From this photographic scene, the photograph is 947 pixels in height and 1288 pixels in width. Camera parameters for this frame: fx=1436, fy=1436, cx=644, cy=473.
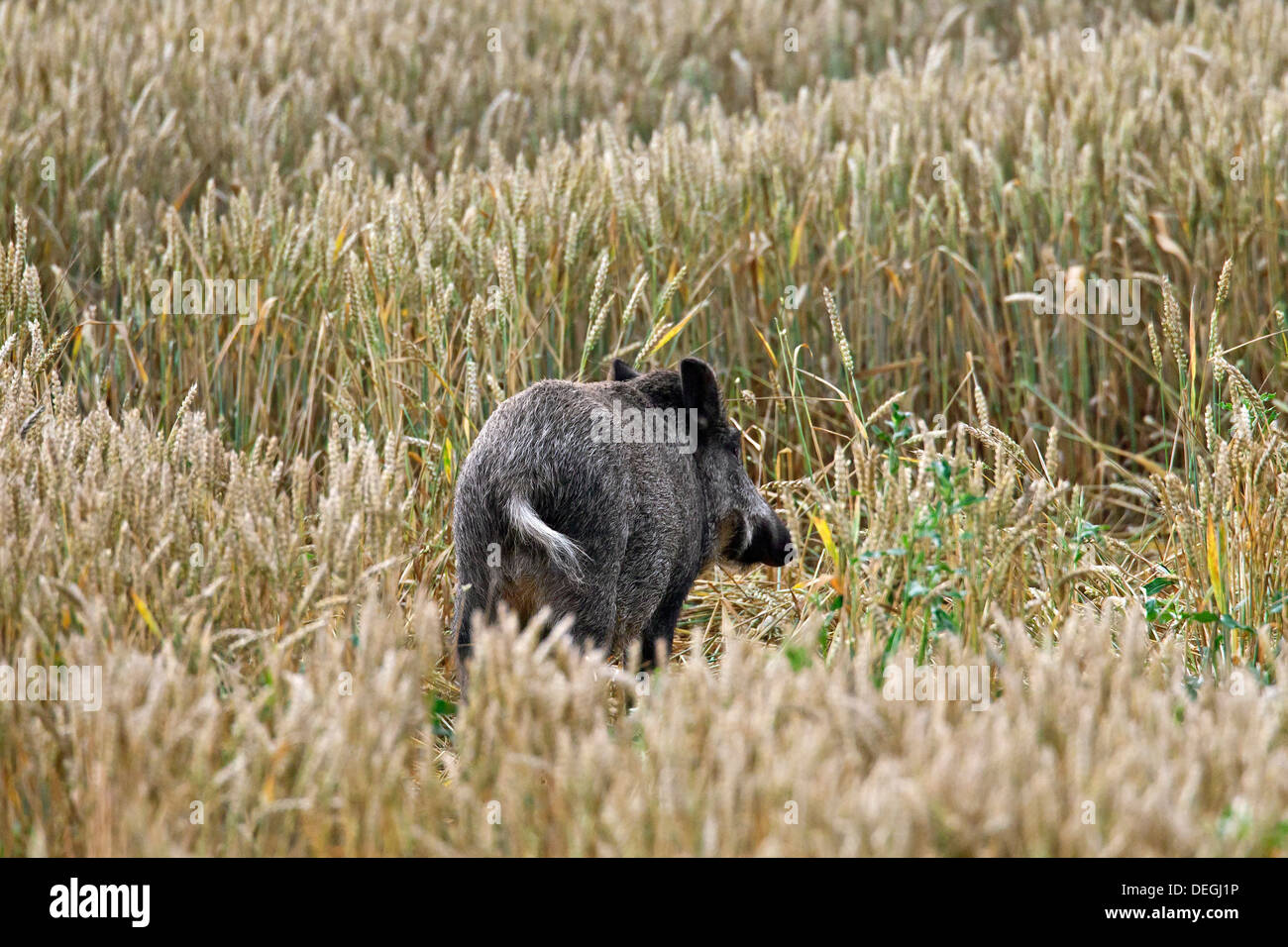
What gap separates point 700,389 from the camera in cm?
365

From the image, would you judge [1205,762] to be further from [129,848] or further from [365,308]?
[365,308]

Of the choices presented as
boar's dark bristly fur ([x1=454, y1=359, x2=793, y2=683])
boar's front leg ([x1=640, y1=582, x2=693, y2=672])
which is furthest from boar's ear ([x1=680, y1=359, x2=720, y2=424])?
boar's front leg ([x1=640, y1=582, x2=693, y2=672])

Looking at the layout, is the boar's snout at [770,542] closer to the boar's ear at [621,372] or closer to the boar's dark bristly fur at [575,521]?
the boar's dark bristly fur at [575,521]

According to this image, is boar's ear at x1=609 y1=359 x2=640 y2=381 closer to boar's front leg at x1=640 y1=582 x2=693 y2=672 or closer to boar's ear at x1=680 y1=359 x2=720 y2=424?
boar's ear at x1=680 y1=359 x2=720 y2=424

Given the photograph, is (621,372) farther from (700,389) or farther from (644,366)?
(644,366)

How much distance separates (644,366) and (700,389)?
1.73m

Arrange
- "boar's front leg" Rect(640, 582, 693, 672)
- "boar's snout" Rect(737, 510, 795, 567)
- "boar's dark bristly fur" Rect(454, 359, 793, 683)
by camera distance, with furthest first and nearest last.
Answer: "boar's snout" Rect(737, 510, 795, 567), "boar's front leg" Rect(640, 582, 693, 672), "boar's dark bristly fur" Rect(454, 359, 793, 683)

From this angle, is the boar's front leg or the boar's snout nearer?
the boar's front leg

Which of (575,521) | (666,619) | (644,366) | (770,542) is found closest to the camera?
(575,521)

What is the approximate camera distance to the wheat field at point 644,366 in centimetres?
238

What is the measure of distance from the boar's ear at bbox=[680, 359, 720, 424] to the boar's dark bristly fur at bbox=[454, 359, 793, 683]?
0.01 m

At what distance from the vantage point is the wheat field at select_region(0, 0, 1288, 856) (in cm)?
238

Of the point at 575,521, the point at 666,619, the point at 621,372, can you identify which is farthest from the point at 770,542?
the point at 575,521
